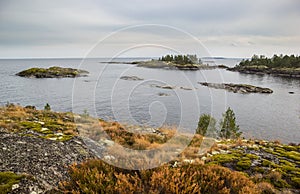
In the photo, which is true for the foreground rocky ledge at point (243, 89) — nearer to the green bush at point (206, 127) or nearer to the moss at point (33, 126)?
the green bush at point (206, 127)

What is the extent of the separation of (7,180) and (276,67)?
179264 mm

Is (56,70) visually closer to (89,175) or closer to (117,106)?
(117,106)

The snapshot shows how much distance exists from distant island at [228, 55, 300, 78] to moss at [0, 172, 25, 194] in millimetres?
153357

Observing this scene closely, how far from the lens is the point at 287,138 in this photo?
3158cm

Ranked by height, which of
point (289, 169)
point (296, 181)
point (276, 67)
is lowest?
point (289, 169)

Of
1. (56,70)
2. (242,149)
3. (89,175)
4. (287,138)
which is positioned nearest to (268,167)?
(242,149)

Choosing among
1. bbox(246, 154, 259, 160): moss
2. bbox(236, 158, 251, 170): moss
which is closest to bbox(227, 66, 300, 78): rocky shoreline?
bbox(246, 154, 259, 160): moss

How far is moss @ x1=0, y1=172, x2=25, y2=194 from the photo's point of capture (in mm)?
5453

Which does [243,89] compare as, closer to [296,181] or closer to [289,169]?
[289,169]

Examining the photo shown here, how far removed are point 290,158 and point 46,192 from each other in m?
12.5

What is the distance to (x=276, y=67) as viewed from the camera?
157 meters

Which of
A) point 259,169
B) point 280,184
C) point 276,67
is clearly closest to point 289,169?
point 259,169

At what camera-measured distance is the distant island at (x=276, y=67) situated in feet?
455

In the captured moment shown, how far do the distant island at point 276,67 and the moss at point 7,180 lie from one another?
153357 millimetres
